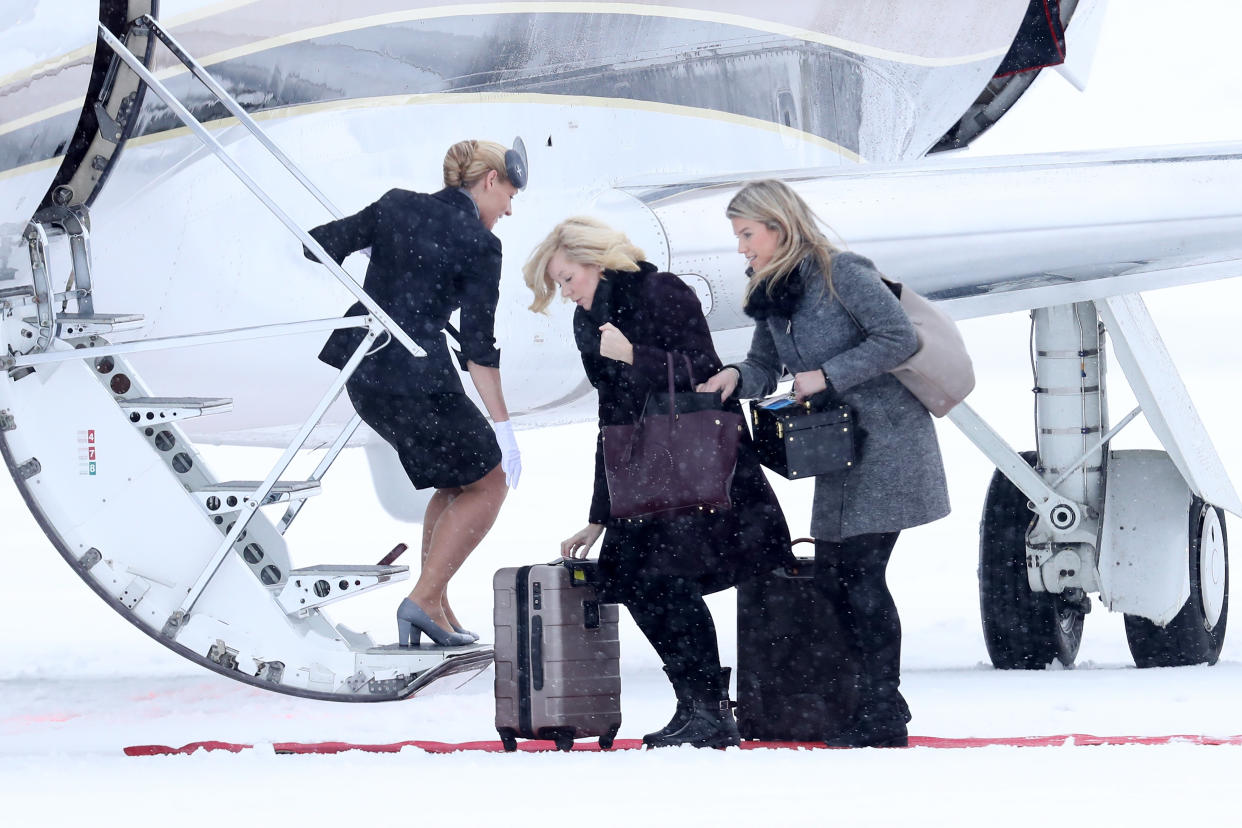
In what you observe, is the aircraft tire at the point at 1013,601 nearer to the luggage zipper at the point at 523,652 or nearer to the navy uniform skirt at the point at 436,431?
the navy uniform skirt at the point at 436,431

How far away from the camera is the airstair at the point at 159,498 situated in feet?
14.6

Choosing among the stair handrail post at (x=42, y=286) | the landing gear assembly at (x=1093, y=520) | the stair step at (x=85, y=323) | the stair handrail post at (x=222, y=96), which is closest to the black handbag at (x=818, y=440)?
the stair handrail post at (x=222, y=96)

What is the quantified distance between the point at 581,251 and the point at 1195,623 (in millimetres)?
3644

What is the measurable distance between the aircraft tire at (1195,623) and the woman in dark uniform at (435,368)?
310cm

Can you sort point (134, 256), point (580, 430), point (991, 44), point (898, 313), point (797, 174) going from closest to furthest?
point (898, 313)
point (134, 256)
point (797, 174)
point (991, 44)
point (580, 430)

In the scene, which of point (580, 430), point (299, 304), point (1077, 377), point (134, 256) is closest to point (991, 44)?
point (1077, 377)

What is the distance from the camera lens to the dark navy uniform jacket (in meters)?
4.68

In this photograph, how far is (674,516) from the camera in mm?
3914

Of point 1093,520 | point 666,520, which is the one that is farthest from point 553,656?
point 1093,520

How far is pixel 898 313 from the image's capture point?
3.88 m

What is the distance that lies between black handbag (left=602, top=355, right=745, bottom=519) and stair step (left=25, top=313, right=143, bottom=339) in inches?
64.8

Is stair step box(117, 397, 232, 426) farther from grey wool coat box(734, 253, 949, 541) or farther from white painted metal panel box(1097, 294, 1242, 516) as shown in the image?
white painted metal panel box(1097, 294, 1242, 516)

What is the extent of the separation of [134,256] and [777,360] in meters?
2.06

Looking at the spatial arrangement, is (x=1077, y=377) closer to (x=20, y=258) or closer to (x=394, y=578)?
(x=394, y=578)
